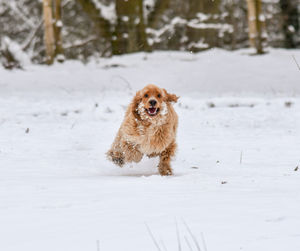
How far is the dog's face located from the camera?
4543 mm

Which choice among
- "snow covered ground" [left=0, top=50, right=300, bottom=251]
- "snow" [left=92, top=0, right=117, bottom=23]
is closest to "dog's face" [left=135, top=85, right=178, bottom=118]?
"snow covered ground" [left=0, top=50, right=300, bottom=251]

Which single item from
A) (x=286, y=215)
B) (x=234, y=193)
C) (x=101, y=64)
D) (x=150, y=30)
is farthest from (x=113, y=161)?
(x=150, y=30)

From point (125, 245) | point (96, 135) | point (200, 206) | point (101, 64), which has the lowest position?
point (101, 64)

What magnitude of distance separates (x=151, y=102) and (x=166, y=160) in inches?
26.0

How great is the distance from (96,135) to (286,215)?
14.6 ft

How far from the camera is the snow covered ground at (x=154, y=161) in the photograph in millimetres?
2186

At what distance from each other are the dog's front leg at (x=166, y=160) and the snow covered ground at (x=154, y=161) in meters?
0.13

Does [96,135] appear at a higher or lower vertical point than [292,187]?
lower

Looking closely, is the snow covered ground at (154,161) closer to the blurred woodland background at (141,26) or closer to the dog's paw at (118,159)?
the dog's paw at (118,159)

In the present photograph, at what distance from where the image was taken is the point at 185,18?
13680mm

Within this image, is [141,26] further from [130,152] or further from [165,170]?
[165,170]

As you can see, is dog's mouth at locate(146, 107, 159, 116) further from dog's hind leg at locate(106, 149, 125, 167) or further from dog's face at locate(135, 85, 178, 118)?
dog's hind leg at locate(106, 149, 125, 167)

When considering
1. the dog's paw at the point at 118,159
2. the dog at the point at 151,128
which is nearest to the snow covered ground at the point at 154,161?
the dog's paw at the point at 118,159

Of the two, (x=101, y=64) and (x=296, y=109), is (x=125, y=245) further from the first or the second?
(x=101, y=64)
